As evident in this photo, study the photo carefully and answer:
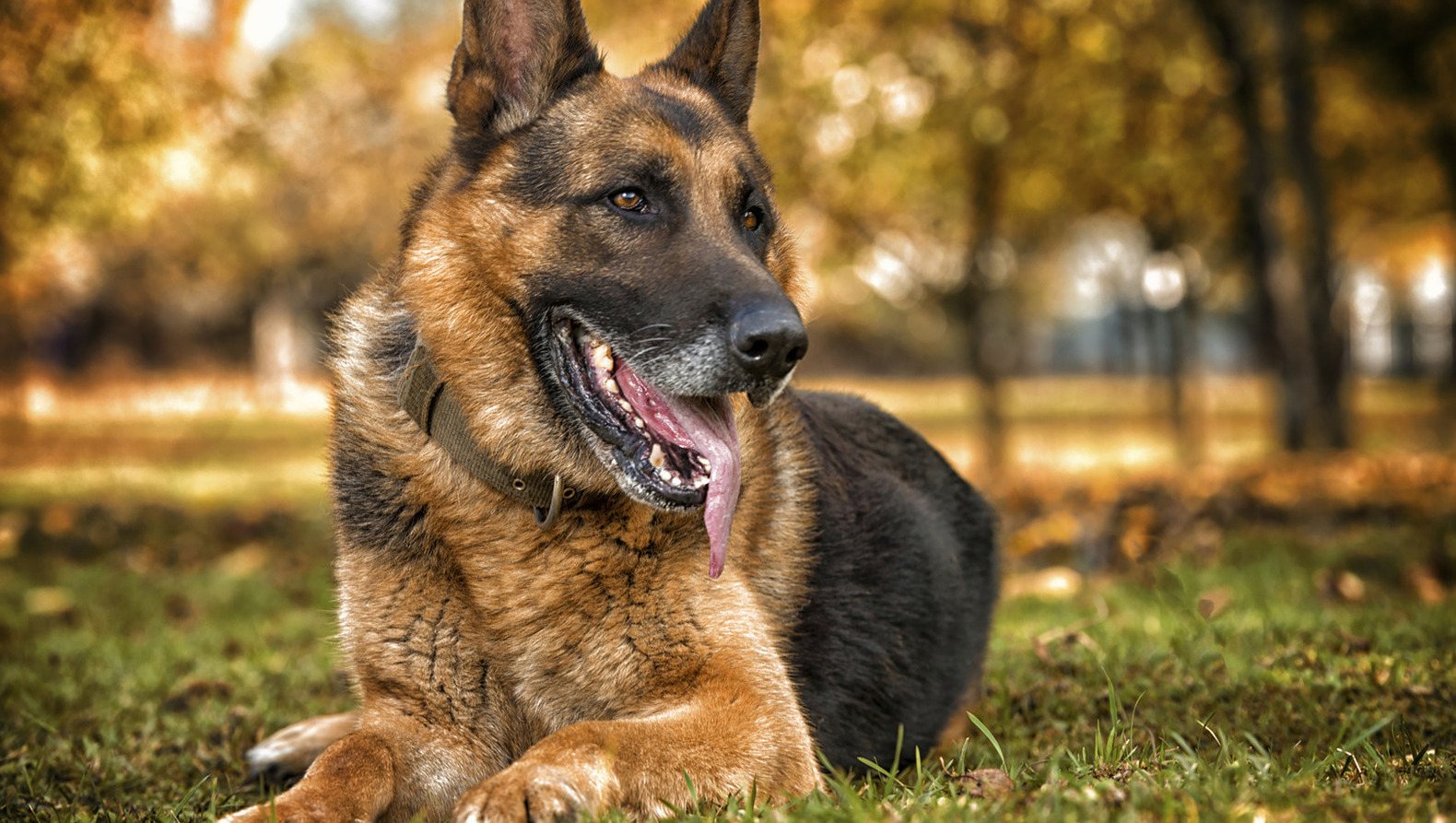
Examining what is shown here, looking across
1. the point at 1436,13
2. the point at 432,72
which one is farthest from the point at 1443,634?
the point at 432,72

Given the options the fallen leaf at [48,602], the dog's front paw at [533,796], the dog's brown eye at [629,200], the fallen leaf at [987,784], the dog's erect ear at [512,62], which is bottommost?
the fallen leaf at [48,602]

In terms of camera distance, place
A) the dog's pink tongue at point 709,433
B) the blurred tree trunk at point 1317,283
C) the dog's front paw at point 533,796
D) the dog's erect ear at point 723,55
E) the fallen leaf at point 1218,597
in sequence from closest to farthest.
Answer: the dog's front paw at point 533,796 < the dog's pink tongue at point 709,433 < the dog's erect ear at point 723,55 < the fallen leaf at point 1218,597 < the blurred tree trunk at point 1317,283

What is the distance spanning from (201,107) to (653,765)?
986 centimetres

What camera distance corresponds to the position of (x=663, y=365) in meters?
2.98

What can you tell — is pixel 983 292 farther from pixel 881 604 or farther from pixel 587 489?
pixel 587 489

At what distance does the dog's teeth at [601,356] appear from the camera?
319 centimetres

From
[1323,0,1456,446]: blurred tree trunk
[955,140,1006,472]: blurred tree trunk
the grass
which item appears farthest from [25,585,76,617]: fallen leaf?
[1323,0,1456,446]: blurred tree trunk

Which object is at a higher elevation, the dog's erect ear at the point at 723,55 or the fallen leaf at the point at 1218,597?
the dog's erect ear at the point at 723,55

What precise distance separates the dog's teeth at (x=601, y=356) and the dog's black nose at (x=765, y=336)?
472 millimetres

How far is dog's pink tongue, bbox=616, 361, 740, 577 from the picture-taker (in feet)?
9.70

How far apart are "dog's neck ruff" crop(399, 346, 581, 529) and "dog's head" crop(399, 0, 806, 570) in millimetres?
67

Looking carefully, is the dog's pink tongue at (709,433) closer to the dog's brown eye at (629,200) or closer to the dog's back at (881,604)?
the dog's brown eye at (629,200)

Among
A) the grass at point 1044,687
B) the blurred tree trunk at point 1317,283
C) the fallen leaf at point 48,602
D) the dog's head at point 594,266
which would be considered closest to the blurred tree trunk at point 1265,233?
the blurred tree trunk at point 1317,283

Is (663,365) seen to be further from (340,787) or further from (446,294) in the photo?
(340,787)
